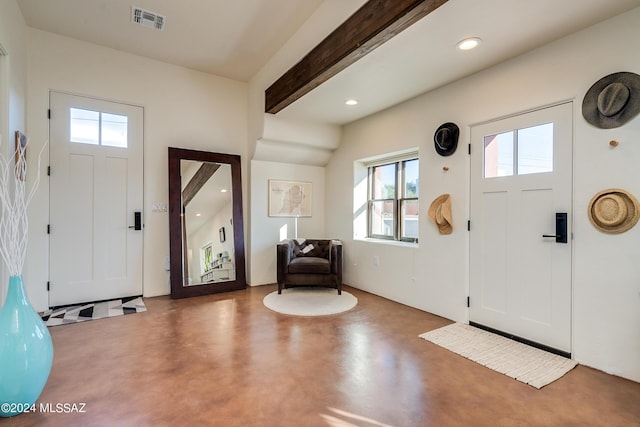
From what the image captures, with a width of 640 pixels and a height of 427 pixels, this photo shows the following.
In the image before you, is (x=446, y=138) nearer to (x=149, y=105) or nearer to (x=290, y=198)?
(x=290, y=198)

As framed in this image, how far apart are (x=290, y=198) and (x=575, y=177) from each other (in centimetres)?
374

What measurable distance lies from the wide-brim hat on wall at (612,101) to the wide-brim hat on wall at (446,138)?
1.10 meters

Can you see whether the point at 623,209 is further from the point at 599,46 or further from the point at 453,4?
the point at 453,4

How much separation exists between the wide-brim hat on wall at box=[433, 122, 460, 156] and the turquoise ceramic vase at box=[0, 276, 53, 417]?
3.76 meters

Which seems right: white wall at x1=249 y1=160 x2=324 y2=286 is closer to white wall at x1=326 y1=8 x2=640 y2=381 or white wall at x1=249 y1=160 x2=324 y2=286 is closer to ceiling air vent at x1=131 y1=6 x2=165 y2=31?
white wall at x1=326 y1=8 x2=640 y2=381

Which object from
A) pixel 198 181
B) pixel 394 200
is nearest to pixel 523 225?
pixel 394 200

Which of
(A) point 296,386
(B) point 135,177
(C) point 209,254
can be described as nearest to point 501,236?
(A) point 296,386

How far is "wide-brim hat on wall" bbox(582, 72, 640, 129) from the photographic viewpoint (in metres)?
2.16

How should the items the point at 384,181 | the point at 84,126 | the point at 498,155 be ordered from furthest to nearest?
1. the point at 384,181
2. the point at 84,126
3. the point at 498,155

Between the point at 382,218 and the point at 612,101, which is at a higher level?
the point at 612,101

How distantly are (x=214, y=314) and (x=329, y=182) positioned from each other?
9.58 feet

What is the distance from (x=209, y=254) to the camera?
14.6 feet

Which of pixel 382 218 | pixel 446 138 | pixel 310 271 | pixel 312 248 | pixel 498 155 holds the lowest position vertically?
pixel 310 271

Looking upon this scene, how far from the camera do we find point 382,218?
15.4ft
